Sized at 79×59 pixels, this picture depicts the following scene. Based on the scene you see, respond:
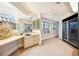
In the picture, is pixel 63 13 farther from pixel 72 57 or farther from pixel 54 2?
pixel 72 57

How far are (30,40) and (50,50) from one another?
533mm

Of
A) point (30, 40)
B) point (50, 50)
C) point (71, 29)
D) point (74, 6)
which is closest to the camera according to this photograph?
point (74, 6)

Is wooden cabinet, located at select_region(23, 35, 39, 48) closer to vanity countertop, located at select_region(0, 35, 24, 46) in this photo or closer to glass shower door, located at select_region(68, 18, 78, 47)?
vanity countertop, located at select_region(0, 35, 24, 46)

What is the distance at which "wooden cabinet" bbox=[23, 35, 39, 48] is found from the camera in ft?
8.34

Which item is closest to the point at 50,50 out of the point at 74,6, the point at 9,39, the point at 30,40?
the point at 30,40

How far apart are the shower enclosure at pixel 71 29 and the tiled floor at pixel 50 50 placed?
164 mm

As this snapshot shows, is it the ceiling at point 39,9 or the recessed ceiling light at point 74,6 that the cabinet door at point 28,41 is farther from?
the recessed ceiling light at point 74,6

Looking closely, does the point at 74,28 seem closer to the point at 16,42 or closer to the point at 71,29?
the point at 71,29

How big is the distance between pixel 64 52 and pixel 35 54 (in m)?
0.66

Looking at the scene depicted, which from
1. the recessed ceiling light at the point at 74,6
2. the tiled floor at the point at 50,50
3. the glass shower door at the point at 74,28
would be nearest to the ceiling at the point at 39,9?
the recessed ceiling light at the point at 74,6

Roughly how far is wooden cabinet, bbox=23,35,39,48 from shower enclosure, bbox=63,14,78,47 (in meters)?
0.73

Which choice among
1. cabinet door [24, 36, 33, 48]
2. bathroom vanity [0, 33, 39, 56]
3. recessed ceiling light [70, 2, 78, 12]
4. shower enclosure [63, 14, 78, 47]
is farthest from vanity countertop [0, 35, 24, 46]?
recessed ceiling light [70, 2, 78, 12]

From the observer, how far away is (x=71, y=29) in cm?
272

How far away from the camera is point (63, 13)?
8.08 ft
